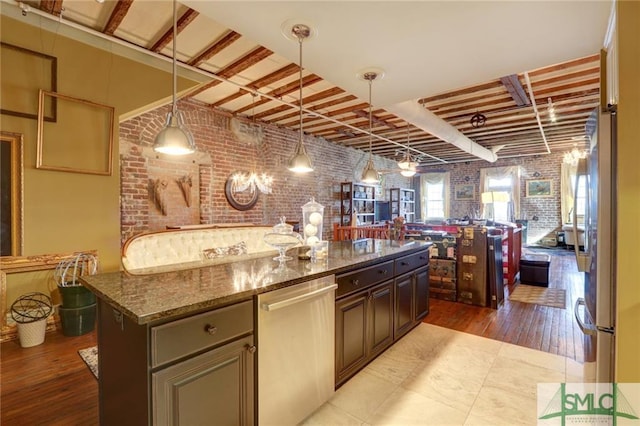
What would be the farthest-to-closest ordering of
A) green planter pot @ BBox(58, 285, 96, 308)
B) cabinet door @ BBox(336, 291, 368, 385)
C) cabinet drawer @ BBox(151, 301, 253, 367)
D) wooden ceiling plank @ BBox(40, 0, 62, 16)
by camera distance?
green planter pot @ BBox(58, 285, 96, 308) < wooden ceiling plank @ BBox(40, 0, 62, 16) < cabinet door @ BBox(336, 291, 368, 385) < cabinet drawer @ BBox(151, 301, 253, 367)

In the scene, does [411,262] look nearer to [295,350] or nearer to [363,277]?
[363,277]

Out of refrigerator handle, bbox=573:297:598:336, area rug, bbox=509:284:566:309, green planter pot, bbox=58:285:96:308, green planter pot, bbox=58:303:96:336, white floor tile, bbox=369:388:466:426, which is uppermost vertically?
refrigerator handle, bbox=573:297:598:336

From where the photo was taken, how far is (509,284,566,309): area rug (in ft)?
13.4

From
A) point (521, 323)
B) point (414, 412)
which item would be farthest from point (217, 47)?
point (521, 323)

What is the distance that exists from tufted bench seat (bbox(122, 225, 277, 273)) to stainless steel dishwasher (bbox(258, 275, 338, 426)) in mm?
841

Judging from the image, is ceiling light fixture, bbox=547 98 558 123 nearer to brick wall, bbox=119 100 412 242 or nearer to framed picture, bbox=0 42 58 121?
brick wall, bbox=119 100 412 242

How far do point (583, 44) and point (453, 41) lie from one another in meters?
0.96

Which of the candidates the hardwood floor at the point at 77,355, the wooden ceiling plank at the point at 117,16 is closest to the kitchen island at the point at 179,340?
the hardwood floor at the point at 77,355

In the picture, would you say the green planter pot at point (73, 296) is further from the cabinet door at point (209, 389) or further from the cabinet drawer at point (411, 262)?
the cabinet drawer at point (411, 262)

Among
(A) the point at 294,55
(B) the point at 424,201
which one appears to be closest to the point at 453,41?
(A) the point at 294,55

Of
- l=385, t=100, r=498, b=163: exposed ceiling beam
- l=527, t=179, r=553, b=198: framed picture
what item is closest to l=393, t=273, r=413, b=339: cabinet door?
l=385, t=100, r=498, b=163: exposed ceiling beam

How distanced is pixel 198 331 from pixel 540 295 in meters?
4.99

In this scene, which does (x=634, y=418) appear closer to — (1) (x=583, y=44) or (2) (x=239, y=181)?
(1) (x=583, y=44)

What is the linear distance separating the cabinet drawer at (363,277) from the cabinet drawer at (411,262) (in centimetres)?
16
